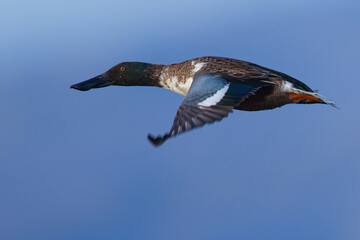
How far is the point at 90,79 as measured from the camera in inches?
277

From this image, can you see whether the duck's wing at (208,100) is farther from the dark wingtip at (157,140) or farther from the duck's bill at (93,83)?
the duck's bill at (93,83)

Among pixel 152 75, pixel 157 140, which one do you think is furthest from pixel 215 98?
pixel 152 75

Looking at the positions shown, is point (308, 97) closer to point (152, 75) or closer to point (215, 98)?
point (215, 98)

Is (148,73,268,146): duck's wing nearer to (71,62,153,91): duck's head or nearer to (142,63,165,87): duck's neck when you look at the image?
(142,63,165,87): duck's neck

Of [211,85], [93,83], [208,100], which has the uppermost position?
[93,83]

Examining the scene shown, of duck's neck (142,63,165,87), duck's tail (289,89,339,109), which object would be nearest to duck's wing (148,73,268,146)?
duck's tail (289,89,339,109)

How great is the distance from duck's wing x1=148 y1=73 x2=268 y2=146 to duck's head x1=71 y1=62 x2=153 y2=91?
3.52ft

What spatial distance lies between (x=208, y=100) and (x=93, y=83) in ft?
6.97

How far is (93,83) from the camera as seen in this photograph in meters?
7.00

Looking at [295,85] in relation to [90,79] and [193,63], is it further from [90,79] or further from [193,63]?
[90,79]

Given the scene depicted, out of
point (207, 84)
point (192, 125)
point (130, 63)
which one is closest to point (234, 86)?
point (207, 84)

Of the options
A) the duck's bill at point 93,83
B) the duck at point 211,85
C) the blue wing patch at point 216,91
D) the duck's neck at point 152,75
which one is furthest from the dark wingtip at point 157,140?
the duck's bill at point 93,83

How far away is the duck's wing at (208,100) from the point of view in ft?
16.1

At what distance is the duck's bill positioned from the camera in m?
6.95
